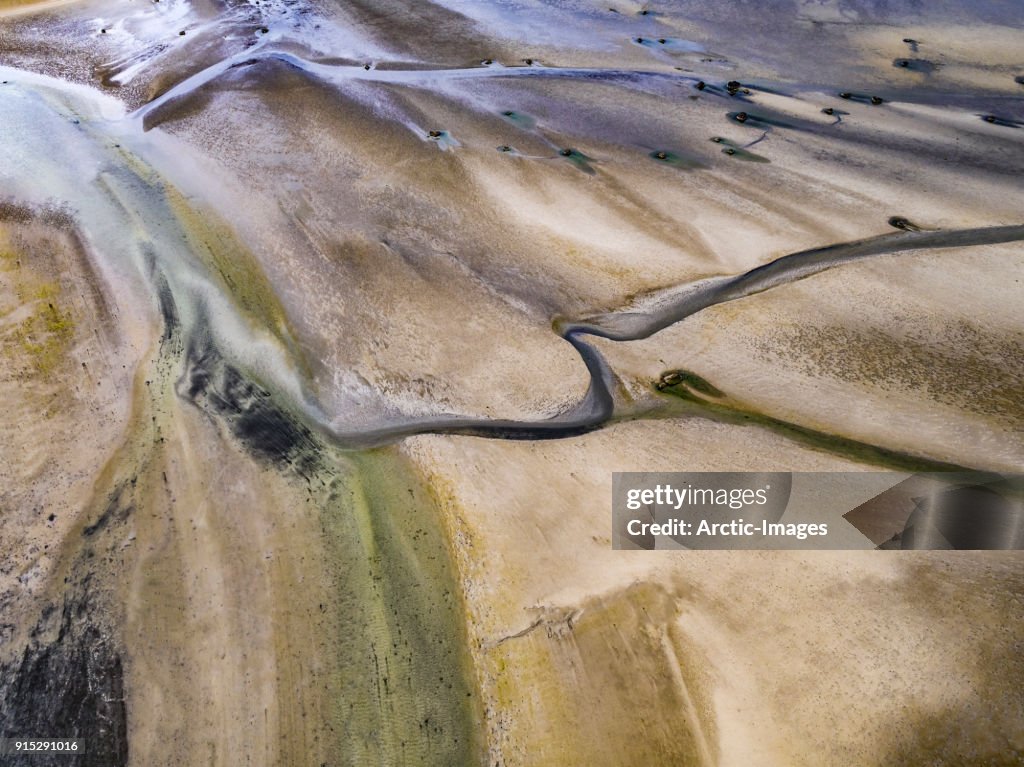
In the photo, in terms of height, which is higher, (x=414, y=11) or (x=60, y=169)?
(x=414, y=11)

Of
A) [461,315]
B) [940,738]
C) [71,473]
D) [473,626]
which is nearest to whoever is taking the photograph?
[940,738]

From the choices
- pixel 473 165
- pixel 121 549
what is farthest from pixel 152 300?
pixel 473 165

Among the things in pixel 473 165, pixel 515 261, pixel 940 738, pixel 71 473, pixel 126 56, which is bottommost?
pixel 940 738

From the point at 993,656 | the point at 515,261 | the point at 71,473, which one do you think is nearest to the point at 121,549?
the point at 71,473

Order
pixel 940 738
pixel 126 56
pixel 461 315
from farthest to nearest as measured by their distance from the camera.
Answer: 1. pixel 126 56
2. pixel 461 315
3. pixel 940 738

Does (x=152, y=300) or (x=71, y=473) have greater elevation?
(x=152, y=300)

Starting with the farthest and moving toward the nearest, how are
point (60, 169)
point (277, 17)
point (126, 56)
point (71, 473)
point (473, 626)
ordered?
point (277, 17)
point (126, 56)
point (60, 169)
point (71, 473)
point (473, 626)

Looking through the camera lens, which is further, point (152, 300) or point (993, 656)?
point (152, 300)

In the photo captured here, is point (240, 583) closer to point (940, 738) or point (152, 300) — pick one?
point (152, 300)

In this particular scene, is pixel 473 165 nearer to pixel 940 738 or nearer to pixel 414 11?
pixel 414 11
